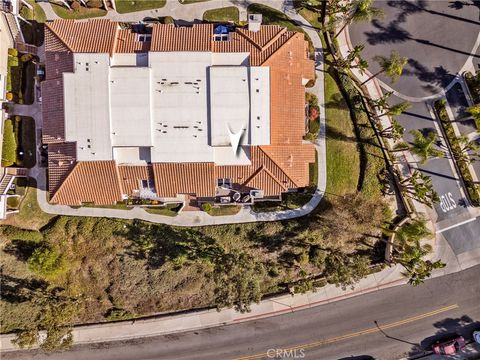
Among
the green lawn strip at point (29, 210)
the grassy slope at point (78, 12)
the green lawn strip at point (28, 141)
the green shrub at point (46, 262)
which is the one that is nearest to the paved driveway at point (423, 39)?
the grassy slope at point (78, 12)

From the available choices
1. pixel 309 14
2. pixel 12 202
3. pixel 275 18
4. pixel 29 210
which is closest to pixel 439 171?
pixel 309 14

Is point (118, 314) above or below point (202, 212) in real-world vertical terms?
below

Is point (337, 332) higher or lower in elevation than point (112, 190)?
lower

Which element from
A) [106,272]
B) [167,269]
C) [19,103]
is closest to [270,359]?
[167,269]

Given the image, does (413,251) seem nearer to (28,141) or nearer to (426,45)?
(426,45)

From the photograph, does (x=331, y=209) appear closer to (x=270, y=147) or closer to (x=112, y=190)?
(x=270, y=147)

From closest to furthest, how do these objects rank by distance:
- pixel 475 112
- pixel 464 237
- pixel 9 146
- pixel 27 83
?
pixel 475 112
pixel 9 146
pixel 27 83
pixel 464 237

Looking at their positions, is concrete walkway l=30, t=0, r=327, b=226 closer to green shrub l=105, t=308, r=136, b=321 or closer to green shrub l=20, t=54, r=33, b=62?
green shrub l=20, t=54, r=33, b=62
